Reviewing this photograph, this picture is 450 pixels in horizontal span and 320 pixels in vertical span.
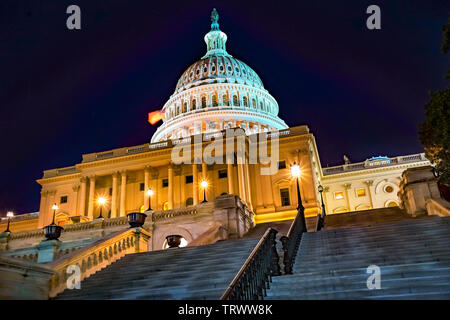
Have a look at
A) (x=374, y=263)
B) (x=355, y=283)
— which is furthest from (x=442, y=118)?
(x=355, y=283)

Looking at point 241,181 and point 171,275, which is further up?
point 241,181

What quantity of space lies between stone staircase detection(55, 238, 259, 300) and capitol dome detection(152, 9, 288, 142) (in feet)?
201

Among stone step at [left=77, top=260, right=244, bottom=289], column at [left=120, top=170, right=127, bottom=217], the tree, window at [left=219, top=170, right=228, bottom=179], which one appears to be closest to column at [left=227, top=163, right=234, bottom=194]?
window at [left=219, top=170, right=228, bottom=179]

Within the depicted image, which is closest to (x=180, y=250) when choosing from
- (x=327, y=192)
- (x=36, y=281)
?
(x=36, y=281)

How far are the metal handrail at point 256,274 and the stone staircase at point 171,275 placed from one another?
110 centimetres

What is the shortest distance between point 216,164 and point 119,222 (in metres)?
26.0

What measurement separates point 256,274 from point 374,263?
383cm

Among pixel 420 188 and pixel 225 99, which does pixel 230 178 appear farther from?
pixel 225 99

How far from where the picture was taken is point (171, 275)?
502 inches

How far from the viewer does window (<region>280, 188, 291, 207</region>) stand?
50438mm

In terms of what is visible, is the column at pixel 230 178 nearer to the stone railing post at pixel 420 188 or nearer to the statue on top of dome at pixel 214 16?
the stone railing post at pixel 420 188

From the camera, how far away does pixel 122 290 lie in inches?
469

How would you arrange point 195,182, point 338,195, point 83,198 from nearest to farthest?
point 195,182 → point 83,198 → point 338,195

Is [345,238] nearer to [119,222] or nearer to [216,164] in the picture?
[119,222]
